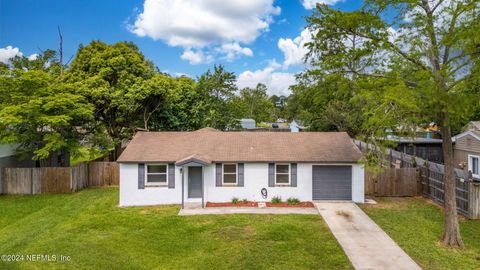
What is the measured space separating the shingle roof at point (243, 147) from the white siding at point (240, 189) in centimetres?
59

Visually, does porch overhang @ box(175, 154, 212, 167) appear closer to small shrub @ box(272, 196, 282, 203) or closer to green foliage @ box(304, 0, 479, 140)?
small shrub @ box(272, 196, 282, 203)

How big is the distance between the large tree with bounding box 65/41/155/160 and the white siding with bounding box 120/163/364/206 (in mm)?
7394

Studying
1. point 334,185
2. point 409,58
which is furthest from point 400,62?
point 334,185

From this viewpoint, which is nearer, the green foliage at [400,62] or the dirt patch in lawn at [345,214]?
the green foliage at [400,62]

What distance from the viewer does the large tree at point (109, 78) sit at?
820 inches

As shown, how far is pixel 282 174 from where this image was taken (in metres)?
16.2

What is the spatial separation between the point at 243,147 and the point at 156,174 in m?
4.79

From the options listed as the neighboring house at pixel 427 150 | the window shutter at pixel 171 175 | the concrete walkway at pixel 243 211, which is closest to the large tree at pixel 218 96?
the window shutter at pixel 171 175

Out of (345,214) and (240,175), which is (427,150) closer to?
(345,214)

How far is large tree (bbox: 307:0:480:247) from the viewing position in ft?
28.7

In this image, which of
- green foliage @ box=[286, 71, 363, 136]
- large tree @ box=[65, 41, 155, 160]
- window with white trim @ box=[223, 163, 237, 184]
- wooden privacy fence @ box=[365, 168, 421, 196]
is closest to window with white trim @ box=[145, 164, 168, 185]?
window with white trim @ box=[223, 163, 237, 184]

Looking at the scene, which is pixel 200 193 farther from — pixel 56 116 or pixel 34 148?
pixel 34 148

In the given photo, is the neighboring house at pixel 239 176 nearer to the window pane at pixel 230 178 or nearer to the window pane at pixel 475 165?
the window pane at pixel 230 178

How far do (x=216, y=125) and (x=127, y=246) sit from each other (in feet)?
69.1
